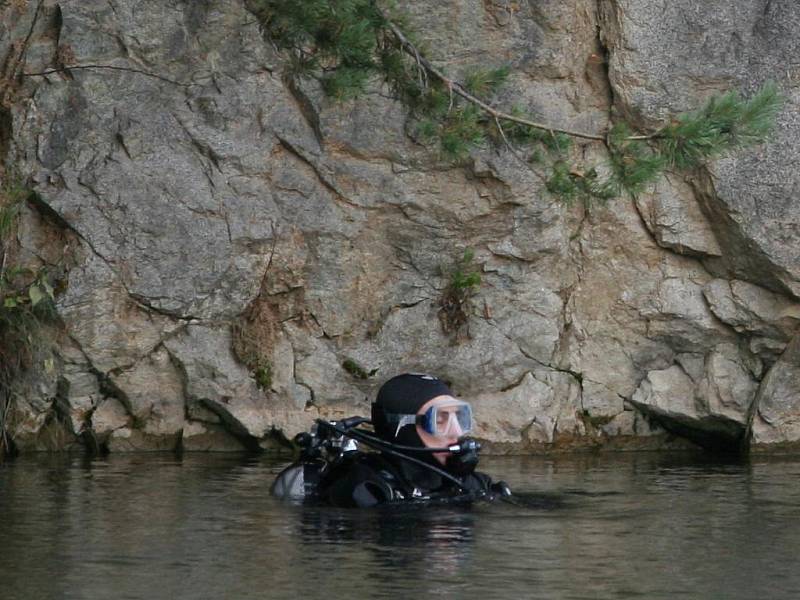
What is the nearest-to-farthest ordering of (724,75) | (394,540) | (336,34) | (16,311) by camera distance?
(394,540), (336,34), (16,311), (724,75)

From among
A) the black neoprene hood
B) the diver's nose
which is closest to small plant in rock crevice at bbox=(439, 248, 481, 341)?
the black neoprene hood

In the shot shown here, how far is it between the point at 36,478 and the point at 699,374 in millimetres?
5712

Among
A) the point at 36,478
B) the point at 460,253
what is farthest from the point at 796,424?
the point at 36,478

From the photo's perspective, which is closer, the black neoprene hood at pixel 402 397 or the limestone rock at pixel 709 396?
the black neoprene hood at pixel 402 397

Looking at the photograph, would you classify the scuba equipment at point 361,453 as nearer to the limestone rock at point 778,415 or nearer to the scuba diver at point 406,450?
the scuba diver at point 406,450

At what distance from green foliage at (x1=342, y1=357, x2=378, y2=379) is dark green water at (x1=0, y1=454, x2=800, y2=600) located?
2.14 m

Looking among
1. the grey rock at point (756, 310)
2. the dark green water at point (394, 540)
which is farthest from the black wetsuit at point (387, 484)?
the grey rock at point (756, 310)

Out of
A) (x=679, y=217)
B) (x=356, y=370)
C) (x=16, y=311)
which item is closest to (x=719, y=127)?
(x=679, y=217)

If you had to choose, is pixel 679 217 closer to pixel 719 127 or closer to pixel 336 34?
pixel 719 127

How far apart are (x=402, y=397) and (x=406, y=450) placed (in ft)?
A: 1.00

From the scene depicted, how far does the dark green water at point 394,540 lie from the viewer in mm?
6496

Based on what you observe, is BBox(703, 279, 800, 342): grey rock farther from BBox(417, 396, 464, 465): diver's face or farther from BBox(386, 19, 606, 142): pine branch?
BBox(417, 396, 464, 465): diver's face

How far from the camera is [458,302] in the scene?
13.1 m

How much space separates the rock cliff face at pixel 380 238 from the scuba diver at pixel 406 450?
155 inches
